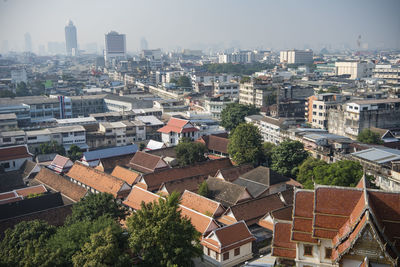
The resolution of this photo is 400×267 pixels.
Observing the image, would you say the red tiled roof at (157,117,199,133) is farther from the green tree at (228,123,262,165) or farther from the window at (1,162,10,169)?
the window at (1,162,10,169)

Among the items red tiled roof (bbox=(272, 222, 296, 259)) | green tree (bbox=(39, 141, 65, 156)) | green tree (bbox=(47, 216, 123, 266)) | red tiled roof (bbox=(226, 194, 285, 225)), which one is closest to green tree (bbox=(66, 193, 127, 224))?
green tree (bbox=(47, 216, 123, 266))

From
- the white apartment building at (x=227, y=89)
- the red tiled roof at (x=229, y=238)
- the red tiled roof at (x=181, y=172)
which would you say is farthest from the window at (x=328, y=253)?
the white apartment building at (x=227, y=89)

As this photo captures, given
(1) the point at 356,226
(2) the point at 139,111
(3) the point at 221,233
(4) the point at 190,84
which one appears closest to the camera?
(1) the point at 356,226

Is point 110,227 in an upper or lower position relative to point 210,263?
upper

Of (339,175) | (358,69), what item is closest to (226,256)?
(339,175)

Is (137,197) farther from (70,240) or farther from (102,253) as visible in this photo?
(102,253)

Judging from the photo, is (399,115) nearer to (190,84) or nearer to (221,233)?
(221,233)

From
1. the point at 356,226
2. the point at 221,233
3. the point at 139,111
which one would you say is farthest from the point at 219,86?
the point at 356,226
